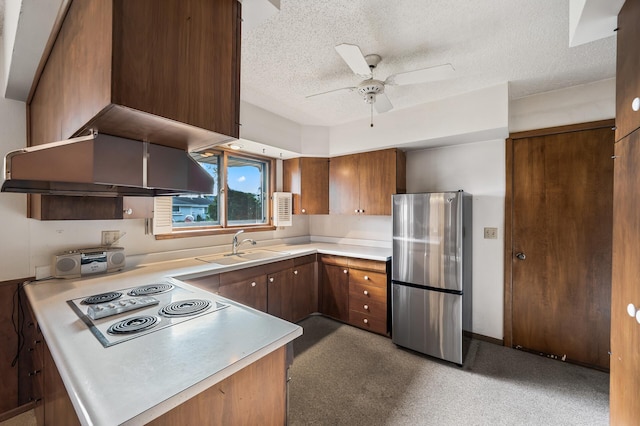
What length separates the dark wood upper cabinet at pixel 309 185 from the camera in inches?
144

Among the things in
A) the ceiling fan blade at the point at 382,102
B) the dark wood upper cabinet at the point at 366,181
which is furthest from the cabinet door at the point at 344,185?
the ceiling fan blade at the point at 382,102

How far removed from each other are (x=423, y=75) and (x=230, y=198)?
8.14 feet

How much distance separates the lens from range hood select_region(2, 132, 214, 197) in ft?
3.20

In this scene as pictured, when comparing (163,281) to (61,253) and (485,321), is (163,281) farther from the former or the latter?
(485,321)

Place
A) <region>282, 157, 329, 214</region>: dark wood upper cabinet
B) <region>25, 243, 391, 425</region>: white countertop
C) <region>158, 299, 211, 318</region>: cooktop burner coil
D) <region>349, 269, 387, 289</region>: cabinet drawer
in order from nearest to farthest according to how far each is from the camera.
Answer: <region>25, 243, 391, 425</region>: white countertop → <region>158, 299, 211, 318</region>: cooktop burner coil → <region>349, 269, 387, 289</region>: cabinet drawer → <region>282, 157, 329, 214</region>: dark wood upper cabinet

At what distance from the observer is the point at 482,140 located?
2896mm

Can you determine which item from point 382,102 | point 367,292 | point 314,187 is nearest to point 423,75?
point 382,102

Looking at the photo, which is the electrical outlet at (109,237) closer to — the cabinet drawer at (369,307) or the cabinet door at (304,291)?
the cabinet door at (304,291)

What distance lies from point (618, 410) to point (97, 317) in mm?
2360

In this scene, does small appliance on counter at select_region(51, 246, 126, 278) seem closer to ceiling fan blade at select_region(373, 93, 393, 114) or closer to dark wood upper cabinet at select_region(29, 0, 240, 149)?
dark wood upper cabinet at select_region(29, 0, 240, 149)

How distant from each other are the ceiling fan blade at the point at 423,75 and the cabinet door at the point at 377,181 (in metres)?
1.34

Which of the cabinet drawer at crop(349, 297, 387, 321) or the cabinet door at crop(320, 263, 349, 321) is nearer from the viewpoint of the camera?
the cabinet drawer at crop(349, 297, 387, 321)

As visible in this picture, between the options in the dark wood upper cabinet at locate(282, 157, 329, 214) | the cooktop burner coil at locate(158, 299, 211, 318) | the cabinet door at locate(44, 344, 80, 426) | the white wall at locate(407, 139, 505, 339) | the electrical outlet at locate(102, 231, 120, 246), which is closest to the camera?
the cabinet door at locate(44, 344, 80, 426)

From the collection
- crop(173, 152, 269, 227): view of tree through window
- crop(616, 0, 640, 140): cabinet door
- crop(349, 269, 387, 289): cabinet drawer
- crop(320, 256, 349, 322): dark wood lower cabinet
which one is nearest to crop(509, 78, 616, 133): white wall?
crop(616, 0, 640, 140): cabinet door
